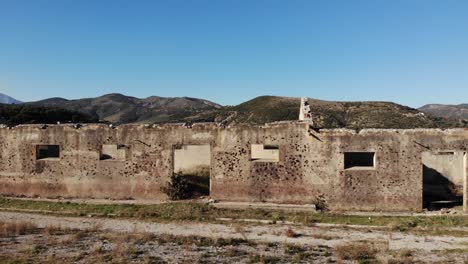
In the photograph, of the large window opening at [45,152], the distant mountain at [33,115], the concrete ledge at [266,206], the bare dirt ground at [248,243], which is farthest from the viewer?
the distant mountain at [33,115]

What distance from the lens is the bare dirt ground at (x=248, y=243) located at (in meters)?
9.61

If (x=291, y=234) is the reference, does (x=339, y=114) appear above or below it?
above

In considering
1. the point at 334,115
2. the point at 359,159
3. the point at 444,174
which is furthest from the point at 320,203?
the point at 334,115

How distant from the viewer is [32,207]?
16469 millimetres

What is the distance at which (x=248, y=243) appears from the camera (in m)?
11.0

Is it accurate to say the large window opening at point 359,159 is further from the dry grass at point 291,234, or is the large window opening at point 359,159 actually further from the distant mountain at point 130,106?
the distant mountain at point 130,106

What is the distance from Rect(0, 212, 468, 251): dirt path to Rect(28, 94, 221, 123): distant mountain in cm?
7788

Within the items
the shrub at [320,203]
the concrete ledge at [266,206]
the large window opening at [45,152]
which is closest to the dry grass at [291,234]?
the concrete ledge at [266,206]

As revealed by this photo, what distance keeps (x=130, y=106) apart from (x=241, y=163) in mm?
99385

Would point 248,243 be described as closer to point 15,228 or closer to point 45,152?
point 15,228

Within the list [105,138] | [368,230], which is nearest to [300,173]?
[368,230]

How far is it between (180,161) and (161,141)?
3.61m

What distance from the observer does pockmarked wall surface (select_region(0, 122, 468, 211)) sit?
51.1 feet

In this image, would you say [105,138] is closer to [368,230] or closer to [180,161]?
[180,161]
